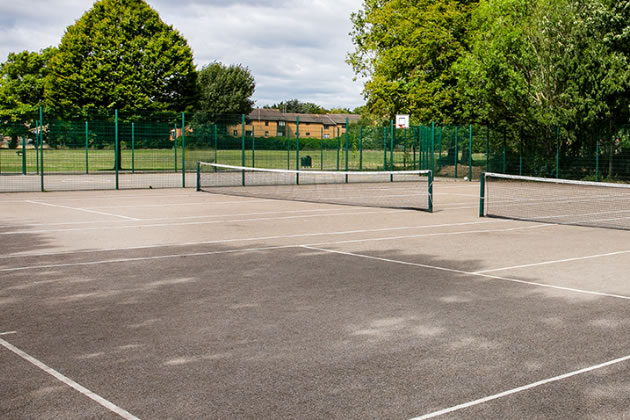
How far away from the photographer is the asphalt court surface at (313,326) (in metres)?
4.28

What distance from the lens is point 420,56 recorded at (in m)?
40.6

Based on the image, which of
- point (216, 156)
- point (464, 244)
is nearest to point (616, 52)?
point (216, 156)

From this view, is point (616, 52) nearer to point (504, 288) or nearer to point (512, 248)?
point (512, 248)

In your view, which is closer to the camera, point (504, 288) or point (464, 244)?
point (504, 288)

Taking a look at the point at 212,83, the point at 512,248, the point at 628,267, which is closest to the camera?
the point at 628,267

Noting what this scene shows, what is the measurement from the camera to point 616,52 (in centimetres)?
2898

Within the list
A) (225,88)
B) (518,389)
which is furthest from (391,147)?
(225,88)

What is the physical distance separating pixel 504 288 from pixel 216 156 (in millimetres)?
22740

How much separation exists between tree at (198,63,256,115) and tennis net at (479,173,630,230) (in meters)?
64.4

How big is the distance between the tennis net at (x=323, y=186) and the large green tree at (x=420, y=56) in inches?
303

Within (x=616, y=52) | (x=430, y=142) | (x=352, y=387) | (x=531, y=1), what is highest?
(x=531, y=1)

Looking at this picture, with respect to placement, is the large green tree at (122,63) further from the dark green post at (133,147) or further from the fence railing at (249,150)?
the dark green post at (133,147)

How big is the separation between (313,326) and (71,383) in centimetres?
218

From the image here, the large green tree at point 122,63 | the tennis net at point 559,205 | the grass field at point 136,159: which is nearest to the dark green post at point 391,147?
the grass field at point 136,159
